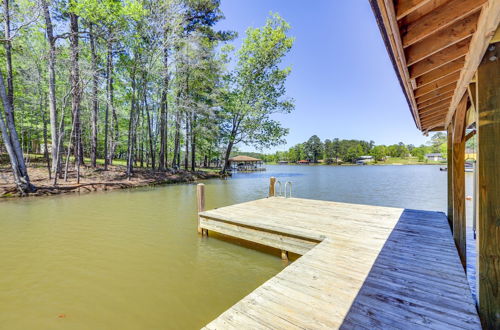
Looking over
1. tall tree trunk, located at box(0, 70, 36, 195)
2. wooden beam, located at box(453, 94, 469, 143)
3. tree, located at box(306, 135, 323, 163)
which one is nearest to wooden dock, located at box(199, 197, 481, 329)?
wooden beam, located at box(453, 94, 469, 143)

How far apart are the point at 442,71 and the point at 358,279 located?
2.54m

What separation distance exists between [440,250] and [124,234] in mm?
6953

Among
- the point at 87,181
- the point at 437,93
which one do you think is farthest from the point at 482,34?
the point at 87,181

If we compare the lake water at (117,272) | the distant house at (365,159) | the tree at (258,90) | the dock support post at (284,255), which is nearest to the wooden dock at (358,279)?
the dock support post at (284,255)

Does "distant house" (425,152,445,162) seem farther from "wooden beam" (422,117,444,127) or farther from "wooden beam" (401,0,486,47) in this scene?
"wooden beam" (401,0,486,47)

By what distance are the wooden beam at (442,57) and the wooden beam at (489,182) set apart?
9.6 inches

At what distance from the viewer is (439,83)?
8.92 feet

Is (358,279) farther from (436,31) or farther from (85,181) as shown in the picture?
(85,181)

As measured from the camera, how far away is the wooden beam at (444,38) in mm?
1571

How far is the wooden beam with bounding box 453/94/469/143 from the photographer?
10.4 ft

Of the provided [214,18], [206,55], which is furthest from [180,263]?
[214,18]

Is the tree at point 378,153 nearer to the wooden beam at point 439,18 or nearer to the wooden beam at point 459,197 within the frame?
the wooden beam at point 459,197

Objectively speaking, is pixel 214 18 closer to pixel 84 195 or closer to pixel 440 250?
pixel 84 195

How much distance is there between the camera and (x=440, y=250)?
3.57 metres
